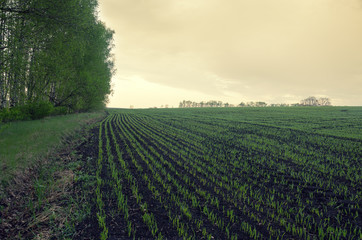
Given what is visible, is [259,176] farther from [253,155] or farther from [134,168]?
[134,168]

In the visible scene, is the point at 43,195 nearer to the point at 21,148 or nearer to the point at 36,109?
the point at 21,148

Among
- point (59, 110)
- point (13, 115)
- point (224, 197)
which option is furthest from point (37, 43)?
point (224, 197)

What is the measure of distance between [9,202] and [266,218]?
7491mm

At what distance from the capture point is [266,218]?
181 inches

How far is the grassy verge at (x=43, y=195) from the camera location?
3.99m

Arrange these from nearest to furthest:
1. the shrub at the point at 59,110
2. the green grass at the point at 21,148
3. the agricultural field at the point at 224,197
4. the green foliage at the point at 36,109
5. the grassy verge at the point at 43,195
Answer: the grassy verge at the point at 43,195
the agricultural field at the point at 224,197
the green grass at the point at 21,148
the green foliage at the point at 36,109
the shrub at the point at 59,110

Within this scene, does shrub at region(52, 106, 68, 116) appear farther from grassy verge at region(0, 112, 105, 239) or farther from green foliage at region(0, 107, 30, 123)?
grassy verge at region(0, 112, 105, 239)

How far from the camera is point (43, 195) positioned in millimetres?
5312

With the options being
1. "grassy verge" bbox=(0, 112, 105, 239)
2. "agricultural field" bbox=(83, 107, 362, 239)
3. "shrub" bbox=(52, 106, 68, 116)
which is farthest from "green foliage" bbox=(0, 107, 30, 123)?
"agricultural field" bbox=(83, 107, 362, 239)

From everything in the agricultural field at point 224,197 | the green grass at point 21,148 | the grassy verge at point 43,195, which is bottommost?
the agricultural field at point 224,197

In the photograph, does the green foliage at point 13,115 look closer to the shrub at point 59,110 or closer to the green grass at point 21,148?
the green grass at point 21,148

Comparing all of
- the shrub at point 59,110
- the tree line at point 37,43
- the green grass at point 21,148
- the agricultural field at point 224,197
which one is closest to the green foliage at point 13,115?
the tree line at point 37,43

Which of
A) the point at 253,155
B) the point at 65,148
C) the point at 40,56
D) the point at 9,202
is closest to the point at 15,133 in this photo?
the point at 65,148

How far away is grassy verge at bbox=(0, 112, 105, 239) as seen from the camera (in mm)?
3993
